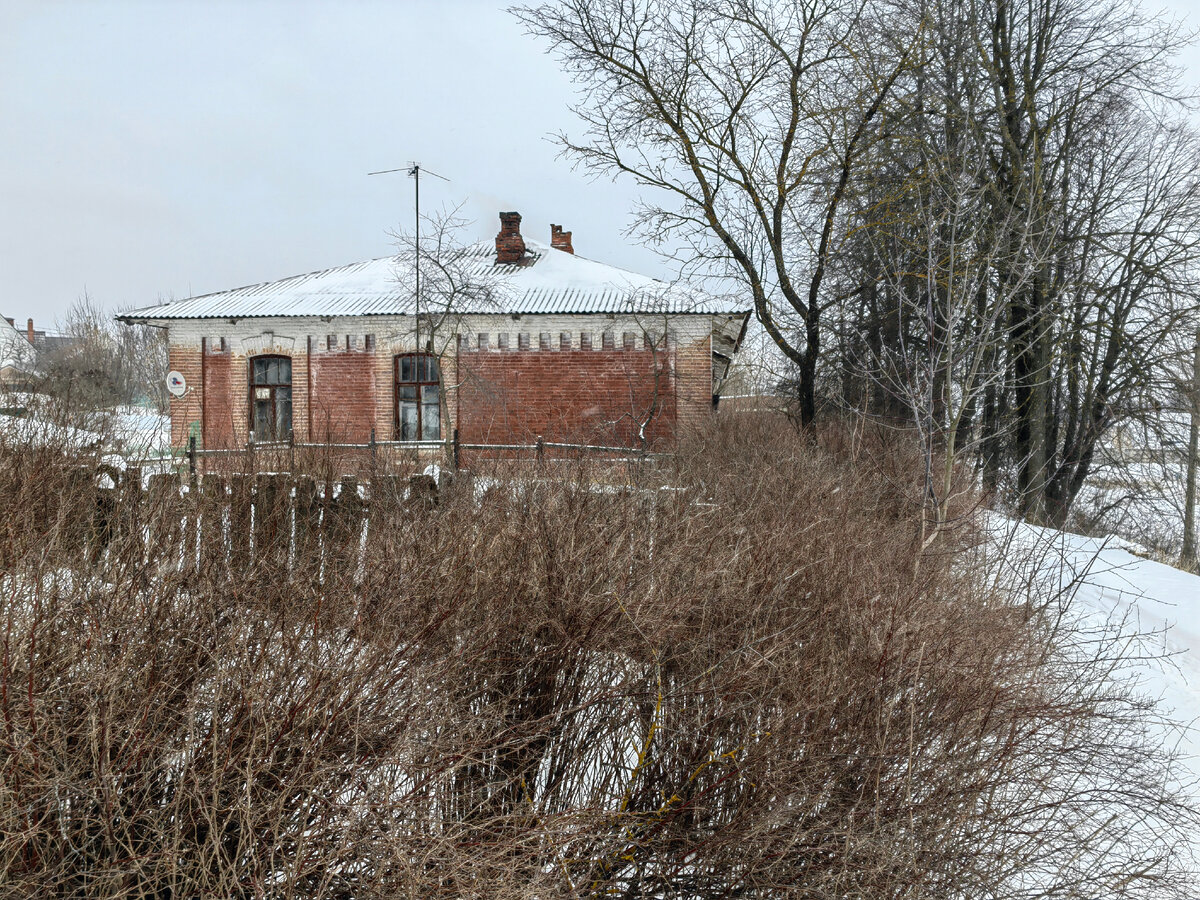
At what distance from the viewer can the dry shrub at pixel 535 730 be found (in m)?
2.13

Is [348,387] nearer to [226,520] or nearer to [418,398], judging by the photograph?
[418,398]

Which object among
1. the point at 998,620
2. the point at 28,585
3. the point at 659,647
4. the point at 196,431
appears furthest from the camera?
the point at 196,431

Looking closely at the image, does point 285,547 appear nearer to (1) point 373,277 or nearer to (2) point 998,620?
(2) point 998,620

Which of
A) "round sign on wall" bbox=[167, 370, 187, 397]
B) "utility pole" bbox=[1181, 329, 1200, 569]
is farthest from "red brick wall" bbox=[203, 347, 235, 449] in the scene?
"utility pole" bbox=[1181, 329, 1200, 569]

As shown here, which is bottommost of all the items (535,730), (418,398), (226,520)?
(535,730)

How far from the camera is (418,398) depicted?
17.6m

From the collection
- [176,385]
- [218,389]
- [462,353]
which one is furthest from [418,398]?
[176,385]

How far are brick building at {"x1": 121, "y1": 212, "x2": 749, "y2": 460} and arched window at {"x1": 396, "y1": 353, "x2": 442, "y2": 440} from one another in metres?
0.03

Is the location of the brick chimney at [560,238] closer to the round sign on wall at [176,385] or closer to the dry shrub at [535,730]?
the round sign on wall at [176,385]

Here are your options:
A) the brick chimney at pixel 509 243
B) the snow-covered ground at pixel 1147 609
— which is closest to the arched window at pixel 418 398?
the brick chimney at pixel 509 243

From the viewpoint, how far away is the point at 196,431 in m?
18.1

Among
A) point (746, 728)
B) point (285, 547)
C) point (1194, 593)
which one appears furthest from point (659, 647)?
point (1194, 593)

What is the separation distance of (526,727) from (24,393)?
6.91 metres

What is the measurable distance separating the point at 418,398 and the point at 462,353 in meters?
1.55
